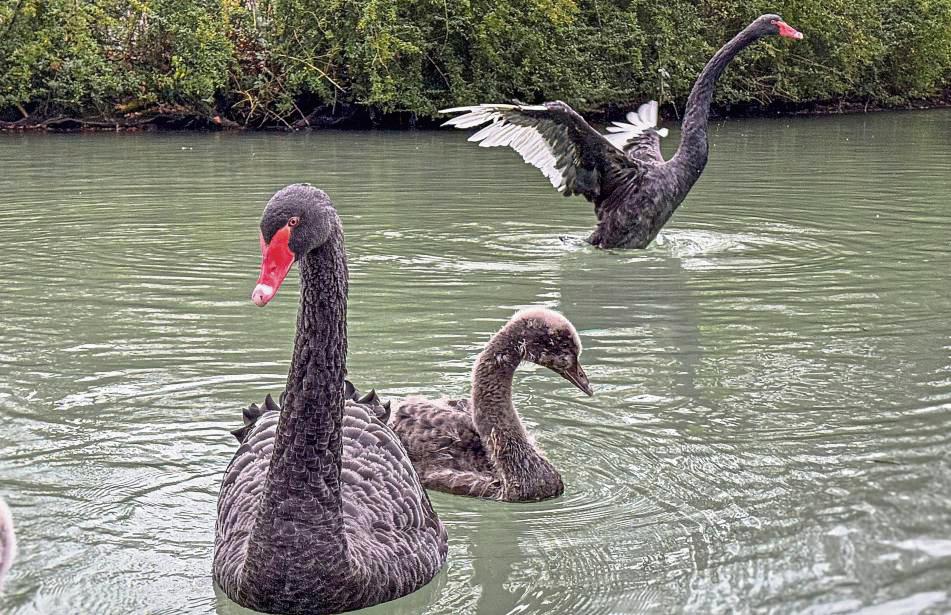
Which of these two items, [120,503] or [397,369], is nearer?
[120,503]

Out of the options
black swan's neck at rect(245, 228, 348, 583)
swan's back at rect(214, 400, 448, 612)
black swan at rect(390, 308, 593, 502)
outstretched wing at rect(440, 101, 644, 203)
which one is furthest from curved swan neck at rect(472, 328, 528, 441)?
outstretched wing at rect(440, 101, 644, 203)

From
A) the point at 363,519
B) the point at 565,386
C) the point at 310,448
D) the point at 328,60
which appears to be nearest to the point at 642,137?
the point at 565,386

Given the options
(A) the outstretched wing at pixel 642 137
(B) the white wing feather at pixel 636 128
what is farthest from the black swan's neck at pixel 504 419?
(B) the white wing feather at pixel 636 128

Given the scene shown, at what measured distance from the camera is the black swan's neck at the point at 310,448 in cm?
280

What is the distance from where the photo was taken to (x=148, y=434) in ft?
13.5

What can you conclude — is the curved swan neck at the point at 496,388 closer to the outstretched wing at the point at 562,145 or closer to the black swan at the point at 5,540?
the black swan at the point at 5,540

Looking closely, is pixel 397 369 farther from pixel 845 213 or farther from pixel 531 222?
pixel 845 213

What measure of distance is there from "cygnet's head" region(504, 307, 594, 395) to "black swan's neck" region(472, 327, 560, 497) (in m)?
0.02

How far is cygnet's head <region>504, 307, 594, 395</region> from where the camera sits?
3852mm

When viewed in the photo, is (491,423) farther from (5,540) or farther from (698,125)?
(698,125)

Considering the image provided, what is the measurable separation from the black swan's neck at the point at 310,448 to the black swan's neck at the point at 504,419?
2.97ft

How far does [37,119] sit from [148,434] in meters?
13.7

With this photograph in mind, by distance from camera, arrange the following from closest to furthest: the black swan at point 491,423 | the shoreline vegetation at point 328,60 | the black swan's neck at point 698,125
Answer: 1. the black swan at point 491,423
2. the black swan's neck at point 698,125
3. the shoreline vegetation at point 328,60

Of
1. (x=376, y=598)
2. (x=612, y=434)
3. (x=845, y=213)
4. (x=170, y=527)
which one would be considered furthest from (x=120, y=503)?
(x=845, y=213)
